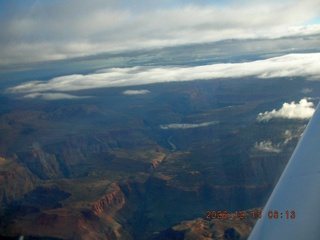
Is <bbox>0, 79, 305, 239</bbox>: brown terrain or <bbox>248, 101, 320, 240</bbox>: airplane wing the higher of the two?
<bbox>248, 101, 320, 240</bbox>: airplane wing

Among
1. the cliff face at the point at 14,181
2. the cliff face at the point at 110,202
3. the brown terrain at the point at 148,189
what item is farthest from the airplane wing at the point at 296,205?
the cliff face at the point at 14,181

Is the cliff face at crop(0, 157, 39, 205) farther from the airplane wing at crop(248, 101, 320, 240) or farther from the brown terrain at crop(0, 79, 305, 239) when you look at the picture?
the airplane wing at crop(248, 101, 320, 240)

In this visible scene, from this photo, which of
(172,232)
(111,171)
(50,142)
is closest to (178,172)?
(111,171)

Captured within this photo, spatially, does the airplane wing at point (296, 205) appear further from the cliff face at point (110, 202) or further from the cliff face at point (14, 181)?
the cliff face at point (14, 181)

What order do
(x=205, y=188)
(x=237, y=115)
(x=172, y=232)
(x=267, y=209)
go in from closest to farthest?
(x=267, y=209) < (x=172, y=232) < (x=205, y=188) < (x=237, y=115)

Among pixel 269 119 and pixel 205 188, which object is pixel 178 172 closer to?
pixel 205 188

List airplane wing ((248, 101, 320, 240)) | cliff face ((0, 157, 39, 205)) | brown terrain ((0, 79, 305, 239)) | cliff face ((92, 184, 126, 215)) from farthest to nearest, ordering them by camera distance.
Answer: cliff face ((0, 157, 39, 205)) < cliff face ((92, 184, 126, 215)) < brown terrain ((0, 79, 305, 239)) < airplane wing ((248, 101, 320, 240))

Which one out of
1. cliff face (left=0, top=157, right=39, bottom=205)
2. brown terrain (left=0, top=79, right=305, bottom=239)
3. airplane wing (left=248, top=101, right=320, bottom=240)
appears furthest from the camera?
cliff face (left=0, top=157, right=39, bottom=205)

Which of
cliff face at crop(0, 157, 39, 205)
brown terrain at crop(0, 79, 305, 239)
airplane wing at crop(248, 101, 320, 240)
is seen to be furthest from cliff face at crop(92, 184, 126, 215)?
airplane wing at crop(248, 101, 320, 240)
